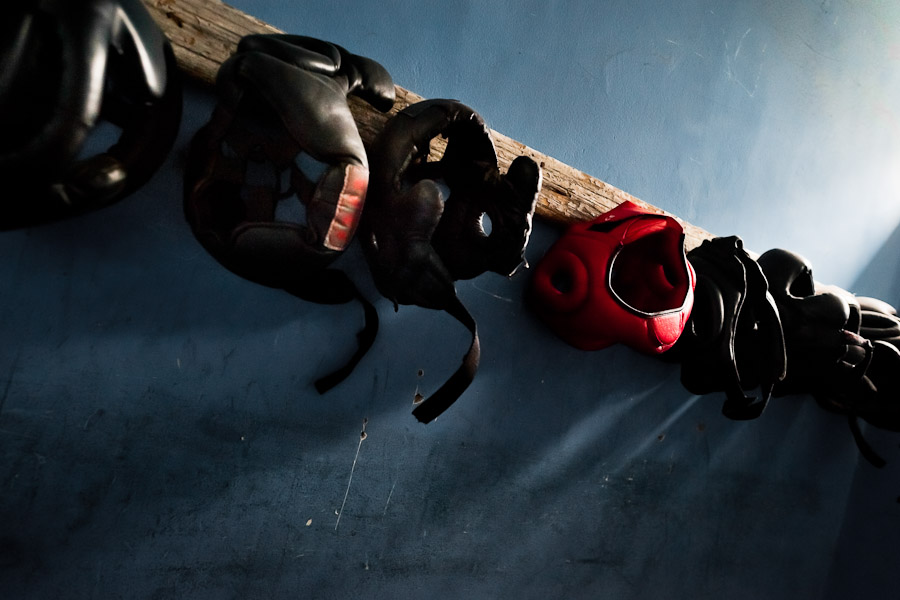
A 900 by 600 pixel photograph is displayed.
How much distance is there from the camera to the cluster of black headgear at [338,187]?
2.00 ft

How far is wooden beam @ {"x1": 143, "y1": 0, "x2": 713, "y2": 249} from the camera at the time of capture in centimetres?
64

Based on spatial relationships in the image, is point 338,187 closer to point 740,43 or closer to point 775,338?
point 775,338

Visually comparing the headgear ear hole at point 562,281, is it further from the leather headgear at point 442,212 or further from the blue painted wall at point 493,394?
the leather headgear at point 442,212

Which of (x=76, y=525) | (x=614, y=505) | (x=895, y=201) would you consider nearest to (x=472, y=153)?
(x=76, y=525)

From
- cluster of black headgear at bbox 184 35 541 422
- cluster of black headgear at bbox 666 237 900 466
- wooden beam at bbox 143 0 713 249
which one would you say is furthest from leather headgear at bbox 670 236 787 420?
cluster of black headgear at bbox 184 35 541 422

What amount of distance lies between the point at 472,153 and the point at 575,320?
→ 0.31 m

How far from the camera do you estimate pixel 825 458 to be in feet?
5.22

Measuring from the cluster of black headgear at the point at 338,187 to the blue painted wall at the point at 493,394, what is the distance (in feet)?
0.25

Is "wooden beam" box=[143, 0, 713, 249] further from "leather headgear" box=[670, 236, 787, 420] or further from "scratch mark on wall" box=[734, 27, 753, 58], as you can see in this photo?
"scratch mark on wall" box=[734, 27, 753, 58]

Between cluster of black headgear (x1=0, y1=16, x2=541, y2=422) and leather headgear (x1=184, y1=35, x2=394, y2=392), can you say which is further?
leather headgear (x1=184, y1=35, x2=394, y2=392)

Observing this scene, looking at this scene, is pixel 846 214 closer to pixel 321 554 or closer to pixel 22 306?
pixel 321 554

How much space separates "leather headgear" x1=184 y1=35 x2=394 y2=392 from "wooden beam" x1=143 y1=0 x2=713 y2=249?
0.06 meters

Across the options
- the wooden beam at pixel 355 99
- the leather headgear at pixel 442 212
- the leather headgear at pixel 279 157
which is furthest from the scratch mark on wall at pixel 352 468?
the wooden beam at pixel 355 99

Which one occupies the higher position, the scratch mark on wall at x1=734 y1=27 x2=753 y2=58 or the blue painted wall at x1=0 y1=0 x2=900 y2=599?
the scratch mark on wall at x1=734 y1=27 x2=753 y2=58
